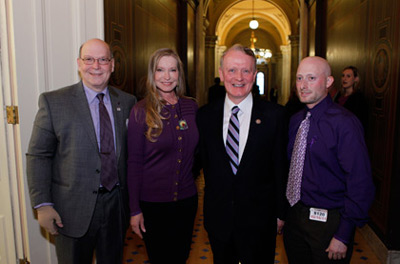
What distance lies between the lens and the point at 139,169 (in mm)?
2215

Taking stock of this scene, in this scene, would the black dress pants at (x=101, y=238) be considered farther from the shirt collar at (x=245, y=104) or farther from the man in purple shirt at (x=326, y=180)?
the man in purple shirt at (x=326, y=180)

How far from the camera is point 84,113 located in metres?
2.09

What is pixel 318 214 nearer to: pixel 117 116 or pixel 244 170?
pixel 244 170

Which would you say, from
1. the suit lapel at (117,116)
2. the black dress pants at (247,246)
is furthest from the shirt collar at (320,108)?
the suit lapel at (117,116)

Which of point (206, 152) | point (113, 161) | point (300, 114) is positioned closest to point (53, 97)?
point (113, 161)

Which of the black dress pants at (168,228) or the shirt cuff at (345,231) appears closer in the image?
the shirt cuff at (345,231)

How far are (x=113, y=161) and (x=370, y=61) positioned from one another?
12.2ft

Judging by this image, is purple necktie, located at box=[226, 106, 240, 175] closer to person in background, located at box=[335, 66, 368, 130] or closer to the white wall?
the white wall

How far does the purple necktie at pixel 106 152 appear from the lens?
6.97ft

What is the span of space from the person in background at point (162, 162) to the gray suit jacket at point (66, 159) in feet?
0.88

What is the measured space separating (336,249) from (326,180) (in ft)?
1.36

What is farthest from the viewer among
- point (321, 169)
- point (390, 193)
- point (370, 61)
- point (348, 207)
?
point (370, 61)

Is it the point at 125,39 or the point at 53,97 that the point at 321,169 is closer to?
the point at 53,97

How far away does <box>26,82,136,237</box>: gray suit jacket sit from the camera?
1995 mm
